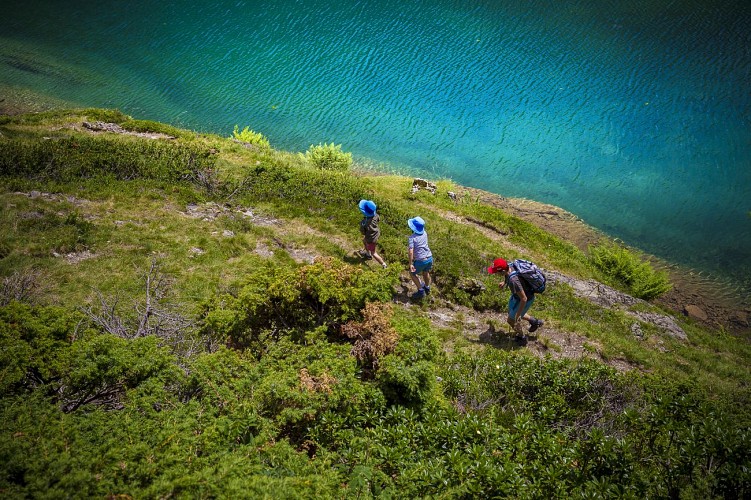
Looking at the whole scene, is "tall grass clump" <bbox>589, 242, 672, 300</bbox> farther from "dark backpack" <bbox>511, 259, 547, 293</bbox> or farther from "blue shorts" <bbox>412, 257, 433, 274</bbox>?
"blue shorts" <bbox>412, 257, 433, 274</bbox>

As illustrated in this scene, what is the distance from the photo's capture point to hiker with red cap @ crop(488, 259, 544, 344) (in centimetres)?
991

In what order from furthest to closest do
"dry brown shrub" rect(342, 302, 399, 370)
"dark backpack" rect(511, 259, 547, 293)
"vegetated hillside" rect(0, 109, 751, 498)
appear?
"dark backpack" rect(511, 259, 547, 293) < "dry brown shrub" rect(342, 302, 399, 370) < "vegetated hillside" rect(0, 109, 751, 498)

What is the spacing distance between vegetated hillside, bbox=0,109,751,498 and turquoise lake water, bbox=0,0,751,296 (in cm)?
1081

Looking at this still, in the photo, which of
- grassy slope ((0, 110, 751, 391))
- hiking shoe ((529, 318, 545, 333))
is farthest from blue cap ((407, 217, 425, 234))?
hiking shoe ((529, 318, 545, 333))

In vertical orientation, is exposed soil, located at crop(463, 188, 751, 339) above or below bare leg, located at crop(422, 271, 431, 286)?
above

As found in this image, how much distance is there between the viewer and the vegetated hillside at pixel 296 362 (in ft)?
16.7

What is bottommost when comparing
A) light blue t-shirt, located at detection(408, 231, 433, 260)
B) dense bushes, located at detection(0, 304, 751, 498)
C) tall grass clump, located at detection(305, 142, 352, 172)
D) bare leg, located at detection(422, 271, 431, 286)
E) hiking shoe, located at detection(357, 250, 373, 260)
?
dense bushes, located at detection(0, 304, 751, 498)

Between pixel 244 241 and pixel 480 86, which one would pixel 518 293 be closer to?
pixel 244 241

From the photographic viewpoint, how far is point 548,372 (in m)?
8.27

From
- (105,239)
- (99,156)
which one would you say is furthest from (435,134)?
(105,239)

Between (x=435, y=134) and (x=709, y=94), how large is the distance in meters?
18.2

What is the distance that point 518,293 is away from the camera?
9.92 metres

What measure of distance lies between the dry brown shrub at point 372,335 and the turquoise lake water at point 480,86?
1833cm

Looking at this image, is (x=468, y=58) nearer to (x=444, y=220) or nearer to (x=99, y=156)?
(x=444, y=220)
